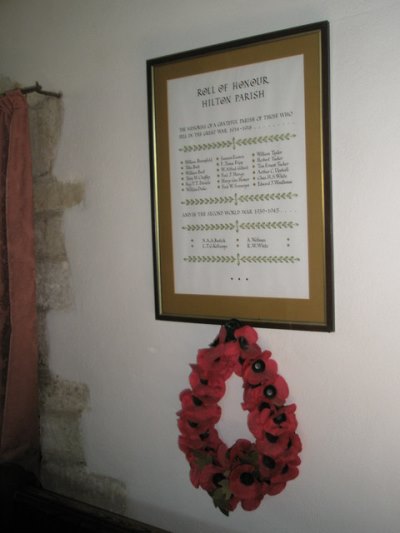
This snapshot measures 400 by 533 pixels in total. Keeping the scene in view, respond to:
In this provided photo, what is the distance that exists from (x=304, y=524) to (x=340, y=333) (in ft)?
2.05

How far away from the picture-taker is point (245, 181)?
1.63 meters

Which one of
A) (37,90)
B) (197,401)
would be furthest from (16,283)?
(197,401)

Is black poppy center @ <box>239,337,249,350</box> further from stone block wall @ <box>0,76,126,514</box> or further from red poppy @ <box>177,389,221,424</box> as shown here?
stone block wall @ <box>0,76,126,514</box>

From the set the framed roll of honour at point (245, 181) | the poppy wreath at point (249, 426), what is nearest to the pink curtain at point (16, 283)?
the framed roll of honour at point (245, 181)

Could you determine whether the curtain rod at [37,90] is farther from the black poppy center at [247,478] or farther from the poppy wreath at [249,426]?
the black poppy center at [247,478]

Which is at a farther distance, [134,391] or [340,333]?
[134,391]

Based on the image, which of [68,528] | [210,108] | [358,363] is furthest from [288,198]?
[68,528]

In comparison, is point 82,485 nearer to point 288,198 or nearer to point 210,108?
point 288,198

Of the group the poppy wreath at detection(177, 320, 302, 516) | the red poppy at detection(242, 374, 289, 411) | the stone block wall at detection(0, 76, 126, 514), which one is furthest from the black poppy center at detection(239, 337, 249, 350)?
the stone block wall at detection(0, 76, 126, 514)

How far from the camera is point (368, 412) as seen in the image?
1.50 metres

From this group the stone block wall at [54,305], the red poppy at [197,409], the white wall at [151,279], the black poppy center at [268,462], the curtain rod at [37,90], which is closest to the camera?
the white wall at [151,279]

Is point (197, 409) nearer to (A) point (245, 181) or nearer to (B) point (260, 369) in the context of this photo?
(B) point (260, 369)

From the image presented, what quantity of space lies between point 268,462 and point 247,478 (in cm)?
9

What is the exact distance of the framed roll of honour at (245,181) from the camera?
1.52 meters
